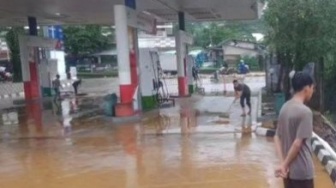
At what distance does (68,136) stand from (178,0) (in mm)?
8998

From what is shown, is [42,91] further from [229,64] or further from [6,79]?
[229,64]

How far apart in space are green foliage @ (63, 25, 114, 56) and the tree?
3807 centimetres

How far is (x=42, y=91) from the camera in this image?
93.4 feet

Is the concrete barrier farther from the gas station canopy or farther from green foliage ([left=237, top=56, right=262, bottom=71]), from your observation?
green foliage ([left=237, top=56, right=262, bottom=71])

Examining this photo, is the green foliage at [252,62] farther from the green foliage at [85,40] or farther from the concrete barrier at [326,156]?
the concrete barrier at [326,156]

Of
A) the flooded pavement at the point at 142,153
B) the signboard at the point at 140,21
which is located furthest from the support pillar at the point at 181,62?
the flooded pavement at the point at 142,153

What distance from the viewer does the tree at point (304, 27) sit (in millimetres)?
13945

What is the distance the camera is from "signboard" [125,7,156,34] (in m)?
16.9

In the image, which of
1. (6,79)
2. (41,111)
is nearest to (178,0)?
(41,111)

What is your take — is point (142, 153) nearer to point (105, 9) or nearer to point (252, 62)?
point (105, 9)

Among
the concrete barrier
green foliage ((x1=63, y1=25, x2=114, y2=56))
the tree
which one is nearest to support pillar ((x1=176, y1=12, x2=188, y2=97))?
the tree

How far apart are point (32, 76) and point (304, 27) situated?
1611 cm

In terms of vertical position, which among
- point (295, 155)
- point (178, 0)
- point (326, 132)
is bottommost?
point (326, 132)

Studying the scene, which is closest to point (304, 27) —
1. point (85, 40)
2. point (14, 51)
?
point (14, 51)
